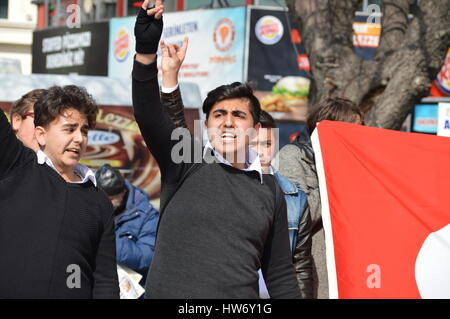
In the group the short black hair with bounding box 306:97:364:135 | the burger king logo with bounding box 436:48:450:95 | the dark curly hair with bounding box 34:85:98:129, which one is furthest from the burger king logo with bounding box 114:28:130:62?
the dark curly hair with bounding box 34:85:98:129

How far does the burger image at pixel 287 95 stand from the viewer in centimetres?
1466

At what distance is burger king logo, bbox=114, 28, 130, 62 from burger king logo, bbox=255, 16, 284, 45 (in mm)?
3251

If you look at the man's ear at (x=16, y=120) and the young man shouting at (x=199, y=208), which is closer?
the young man shouting at (x=199, y=208)

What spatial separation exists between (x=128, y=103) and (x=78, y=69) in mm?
8046

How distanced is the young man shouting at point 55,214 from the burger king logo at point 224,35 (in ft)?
36.7

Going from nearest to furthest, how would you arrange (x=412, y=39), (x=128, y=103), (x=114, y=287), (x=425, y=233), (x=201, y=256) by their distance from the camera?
(x=201, y=256)
(x=114, y=287)
(x=425, y=233)
(x=412, y=39)
(x=128, y=103)

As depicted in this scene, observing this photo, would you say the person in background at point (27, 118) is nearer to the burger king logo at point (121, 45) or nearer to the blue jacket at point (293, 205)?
the blue jacket at point (293, 205)

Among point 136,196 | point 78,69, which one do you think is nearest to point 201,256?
point 136,196

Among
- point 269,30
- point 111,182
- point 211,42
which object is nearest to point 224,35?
point 211,42

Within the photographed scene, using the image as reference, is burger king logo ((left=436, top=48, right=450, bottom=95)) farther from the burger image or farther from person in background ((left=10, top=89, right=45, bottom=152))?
person in background ((left=10, top=89, right=45, bottom=152))

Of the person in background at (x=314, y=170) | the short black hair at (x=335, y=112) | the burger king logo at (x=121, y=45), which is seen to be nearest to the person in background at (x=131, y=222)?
the person in background at (x=314, y=170)

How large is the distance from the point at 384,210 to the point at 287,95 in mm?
10481
